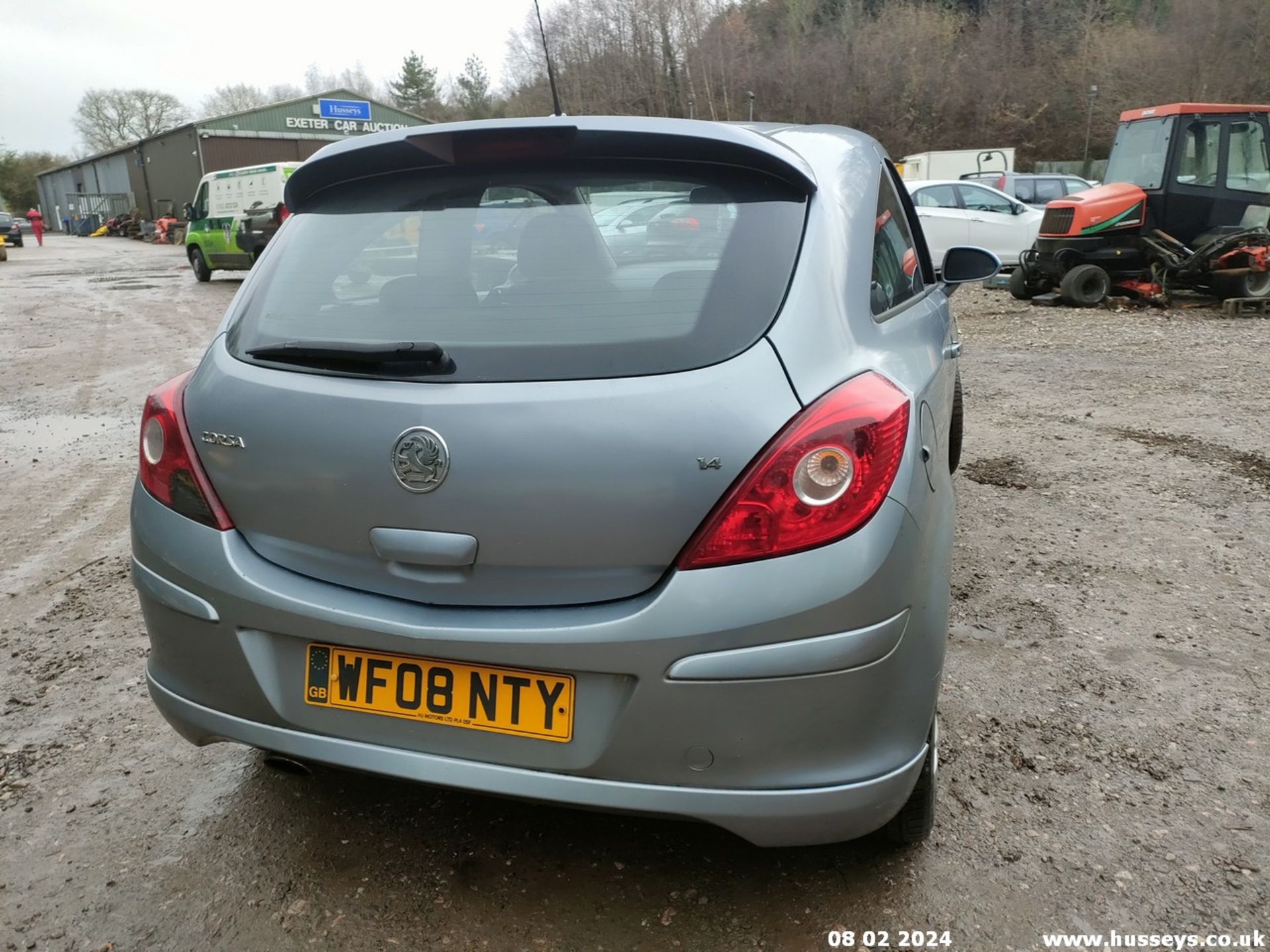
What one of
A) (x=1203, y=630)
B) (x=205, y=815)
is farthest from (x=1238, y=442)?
(x=205, y=815)

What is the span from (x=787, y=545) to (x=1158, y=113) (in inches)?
523

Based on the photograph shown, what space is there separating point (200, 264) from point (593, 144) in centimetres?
2090

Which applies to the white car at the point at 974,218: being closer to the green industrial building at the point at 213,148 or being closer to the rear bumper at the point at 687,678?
the rear bumper at the point at 687,678

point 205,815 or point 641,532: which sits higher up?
point 641,532

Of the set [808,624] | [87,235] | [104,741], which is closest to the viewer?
[808,624]

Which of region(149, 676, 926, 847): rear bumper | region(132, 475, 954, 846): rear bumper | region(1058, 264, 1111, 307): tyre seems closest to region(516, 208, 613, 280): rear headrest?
region(132, 475, 954, 846): rear bumper

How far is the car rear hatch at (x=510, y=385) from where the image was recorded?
180 cm

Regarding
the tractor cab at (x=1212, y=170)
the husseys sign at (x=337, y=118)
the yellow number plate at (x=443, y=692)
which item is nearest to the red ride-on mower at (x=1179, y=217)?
the tractor cab at (x=1212, y=170)

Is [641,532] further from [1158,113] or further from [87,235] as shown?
[87,235]

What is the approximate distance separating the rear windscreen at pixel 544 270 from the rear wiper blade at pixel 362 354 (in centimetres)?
2

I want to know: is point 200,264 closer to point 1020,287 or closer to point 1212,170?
point 1020,287

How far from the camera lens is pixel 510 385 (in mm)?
1874

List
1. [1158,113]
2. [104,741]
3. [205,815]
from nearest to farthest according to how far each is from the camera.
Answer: [205,815]
[104,741]
[1158,113]

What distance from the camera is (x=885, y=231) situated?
8.62 feet
